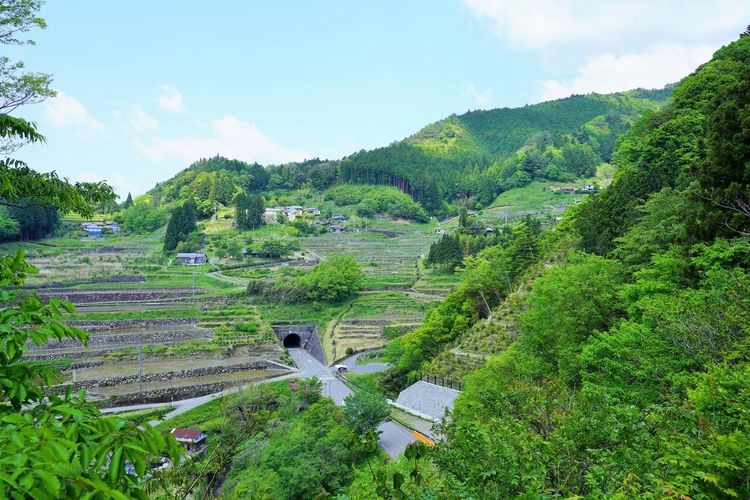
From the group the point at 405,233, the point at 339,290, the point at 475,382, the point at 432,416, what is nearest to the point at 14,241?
the point at 339,290

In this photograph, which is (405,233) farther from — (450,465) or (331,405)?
(450,465)

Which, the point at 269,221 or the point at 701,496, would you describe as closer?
the point at 701,496

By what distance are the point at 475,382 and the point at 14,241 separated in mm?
64373

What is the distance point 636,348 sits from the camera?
33.3 ft

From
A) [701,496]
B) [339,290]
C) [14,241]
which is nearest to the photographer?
[701,496]

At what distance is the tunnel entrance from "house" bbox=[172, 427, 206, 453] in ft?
64.6

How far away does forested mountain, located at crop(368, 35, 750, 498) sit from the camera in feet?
15.3

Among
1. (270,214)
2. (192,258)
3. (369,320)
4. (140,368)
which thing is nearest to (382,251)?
(369,320)

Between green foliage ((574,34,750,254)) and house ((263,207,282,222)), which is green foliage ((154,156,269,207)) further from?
green foliage ((574,34,750,254))

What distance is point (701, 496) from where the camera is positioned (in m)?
3.85

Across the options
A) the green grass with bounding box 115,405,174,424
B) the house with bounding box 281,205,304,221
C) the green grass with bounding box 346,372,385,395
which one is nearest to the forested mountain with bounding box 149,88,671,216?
the house with bounding box 281,205,304,221

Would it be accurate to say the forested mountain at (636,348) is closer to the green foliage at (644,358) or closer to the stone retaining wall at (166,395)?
the green foliage at (644,358)

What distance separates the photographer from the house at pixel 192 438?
66.2ft

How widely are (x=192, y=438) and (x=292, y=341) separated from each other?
2107 centimetres
